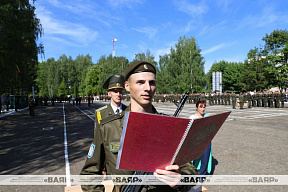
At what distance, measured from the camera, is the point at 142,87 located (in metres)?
1.58

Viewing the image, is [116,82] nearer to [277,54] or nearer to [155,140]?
[155,140]

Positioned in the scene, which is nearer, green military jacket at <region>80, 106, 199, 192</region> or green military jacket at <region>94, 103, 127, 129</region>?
green military jacket at <region>80, 106, 199, 192</region>

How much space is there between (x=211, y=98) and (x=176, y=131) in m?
31.5

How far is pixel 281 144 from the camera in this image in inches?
310

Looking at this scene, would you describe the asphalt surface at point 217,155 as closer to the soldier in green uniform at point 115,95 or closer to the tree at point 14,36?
the soldier in green uniform at point 115,95

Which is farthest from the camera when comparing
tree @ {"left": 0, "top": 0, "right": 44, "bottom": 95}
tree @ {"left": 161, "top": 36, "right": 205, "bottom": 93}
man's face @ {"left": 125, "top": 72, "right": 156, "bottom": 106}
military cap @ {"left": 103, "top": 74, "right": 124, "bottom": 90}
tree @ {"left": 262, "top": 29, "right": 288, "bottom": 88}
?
tree @ {"left": 161, "top": 36, "right": 205, "bottom": 93}

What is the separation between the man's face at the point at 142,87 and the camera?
5.19ft

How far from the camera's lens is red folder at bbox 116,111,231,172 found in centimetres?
109

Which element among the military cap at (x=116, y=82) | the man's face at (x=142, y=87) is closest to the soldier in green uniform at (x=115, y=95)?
the military cap at (x=116, y=82)

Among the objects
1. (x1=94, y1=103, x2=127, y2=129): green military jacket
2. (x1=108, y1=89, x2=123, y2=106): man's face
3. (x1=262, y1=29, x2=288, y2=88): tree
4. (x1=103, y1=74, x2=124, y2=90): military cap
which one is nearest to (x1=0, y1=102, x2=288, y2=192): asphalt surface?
(x1=94, y1=103, x2=127, y2=129): green military jacket

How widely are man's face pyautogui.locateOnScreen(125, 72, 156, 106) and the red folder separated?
0.46 m

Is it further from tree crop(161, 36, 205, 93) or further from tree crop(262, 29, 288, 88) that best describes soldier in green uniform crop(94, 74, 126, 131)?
tree crop(161, 36, 205, 93)

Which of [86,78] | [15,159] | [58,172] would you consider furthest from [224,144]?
[86,78]

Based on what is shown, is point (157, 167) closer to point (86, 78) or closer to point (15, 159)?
point (15, 159)
